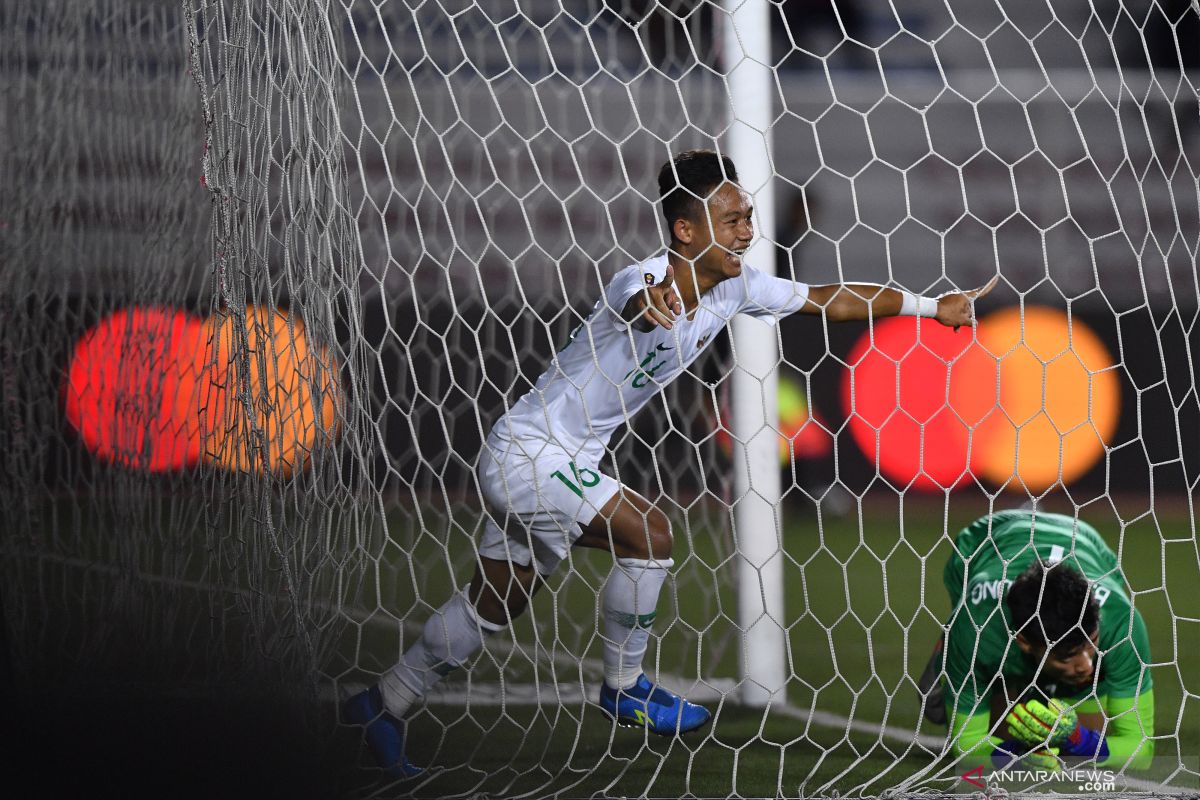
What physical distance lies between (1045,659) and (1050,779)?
21cm

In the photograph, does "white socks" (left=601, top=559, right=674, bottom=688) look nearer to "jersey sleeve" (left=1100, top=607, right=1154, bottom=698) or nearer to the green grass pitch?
the green grass pitch

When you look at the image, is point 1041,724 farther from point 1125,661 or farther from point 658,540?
point 658,540

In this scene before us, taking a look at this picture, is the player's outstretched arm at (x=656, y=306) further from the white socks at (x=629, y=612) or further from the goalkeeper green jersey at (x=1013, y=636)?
the goalkeeper green jersey at (x=1013, y=636)

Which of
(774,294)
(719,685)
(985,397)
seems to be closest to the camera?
(774,294)

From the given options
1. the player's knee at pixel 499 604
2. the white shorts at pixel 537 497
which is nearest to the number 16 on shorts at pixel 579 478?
the white shorts at pixel 537 497

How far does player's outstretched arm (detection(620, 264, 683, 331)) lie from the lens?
2350 millimetres

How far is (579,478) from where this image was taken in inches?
103

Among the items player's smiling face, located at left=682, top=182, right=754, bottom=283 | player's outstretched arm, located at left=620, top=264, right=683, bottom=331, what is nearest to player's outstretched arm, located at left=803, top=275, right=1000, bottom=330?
player's smiling face, located at left=682, top=182, right=754, bottom=283

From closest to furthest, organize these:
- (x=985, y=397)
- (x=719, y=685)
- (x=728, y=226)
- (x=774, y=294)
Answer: (x=728, y=226), (x=774, y=294), (x=719, y=685), (x=985, y=397)

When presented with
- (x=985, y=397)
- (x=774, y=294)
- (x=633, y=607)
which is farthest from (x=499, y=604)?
(x=985, y=397)

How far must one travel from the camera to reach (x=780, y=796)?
242 centimetres

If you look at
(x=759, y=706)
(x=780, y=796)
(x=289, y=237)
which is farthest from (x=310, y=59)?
(x=759, y=706)

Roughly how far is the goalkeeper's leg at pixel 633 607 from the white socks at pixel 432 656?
27cm

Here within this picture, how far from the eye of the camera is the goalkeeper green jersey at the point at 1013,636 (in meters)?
2.54
